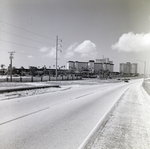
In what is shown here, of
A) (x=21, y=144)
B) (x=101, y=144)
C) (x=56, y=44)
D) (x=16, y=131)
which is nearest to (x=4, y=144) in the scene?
(x=21, y=144)

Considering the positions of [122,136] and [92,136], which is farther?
[122,136]

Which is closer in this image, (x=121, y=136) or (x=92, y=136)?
(x=92, y=136)

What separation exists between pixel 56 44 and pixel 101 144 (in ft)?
149

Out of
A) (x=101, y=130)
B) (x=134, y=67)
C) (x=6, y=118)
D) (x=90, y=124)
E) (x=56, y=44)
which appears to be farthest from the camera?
(x=134, y=67)

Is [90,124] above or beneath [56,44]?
beneath

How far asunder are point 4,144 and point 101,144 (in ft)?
8.56

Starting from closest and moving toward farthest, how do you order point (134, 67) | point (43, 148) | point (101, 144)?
point (43, 148), point (101, 144), point (134, 67)

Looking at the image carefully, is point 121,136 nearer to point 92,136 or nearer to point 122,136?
point 122,136

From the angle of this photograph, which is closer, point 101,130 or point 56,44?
point 101,130

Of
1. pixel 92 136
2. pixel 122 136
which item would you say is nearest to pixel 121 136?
pixel 122 136

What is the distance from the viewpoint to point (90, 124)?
636 cm

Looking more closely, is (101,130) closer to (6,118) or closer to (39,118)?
(39,118)

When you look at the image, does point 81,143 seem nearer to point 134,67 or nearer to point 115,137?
point 115,137

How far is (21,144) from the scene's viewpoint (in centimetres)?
433
